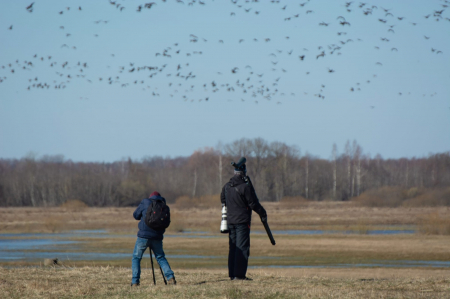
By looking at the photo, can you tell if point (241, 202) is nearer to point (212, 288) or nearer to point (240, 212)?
point (240, 212)

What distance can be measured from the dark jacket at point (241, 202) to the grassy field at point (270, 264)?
3.79 ft

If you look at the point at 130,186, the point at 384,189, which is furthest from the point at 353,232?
the point at 130,186

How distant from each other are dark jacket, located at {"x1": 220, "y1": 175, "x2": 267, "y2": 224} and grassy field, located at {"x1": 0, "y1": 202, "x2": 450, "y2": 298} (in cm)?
115

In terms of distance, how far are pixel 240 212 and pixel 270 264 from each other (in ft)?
43.9

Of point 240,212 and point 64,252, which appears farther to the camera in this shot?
point 64,252

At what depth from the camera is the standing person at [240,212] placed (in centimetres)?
938

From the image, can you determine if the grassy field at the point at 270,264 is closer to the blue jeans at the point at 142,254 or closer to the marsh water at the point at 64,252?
the blue jeans at the point at 142,254

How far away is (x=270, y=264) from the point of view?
22172 mm

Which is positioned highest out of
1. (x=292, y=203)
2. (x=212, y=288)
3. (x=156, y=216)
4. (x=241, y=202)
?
(x=241, y=202)

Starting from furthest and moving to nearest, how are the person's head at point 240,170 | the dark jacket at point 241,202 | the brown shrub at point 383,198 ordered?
the brown shrub at point 383,198 < the person's head at point 240,170 < the dark jacket at point 241,202

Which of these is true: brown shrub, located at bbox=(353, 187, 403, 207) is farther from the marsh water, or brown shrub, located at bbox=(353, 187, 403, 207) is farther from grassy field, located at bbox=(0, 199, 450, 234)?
the marsh water

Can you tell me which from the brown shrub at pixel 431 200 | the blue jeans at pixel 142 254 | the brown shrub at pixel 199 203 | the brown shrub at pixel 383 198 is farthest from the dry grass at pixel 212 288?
the brown shrub at pixel 199 203

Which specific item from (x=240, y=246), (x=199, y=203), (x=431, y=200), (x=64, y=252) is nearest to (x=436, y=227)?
(x=64, y=252)

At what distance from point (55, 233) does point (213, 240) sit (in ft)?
48.7
